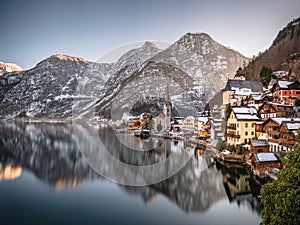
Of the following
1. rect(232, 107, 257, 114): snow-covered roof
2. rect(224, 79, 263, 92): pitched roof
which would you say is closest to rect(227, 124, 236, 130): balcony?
rect(232, 107, 257, 114): snow-covered roof

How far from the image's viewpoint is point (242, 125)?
20906 mm

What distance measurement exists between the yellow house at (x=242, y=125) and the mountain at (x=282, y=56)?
95.1 ft

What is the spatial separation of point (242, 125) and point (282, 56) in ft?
130

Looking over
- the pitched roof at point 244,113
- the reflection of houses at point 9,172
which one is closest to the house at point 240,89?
the pitched roof at point 244,113

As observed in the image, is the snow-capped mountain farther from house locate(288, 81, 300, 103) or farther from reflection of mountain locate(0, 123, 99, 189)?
reflection of mountain locate(0, 123, 99, 189)

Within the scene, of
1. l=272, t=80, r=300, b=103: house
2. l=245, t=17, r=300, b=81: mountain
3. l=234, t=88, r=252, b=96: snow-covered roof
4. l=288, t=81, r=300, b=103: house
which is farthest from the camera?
l=245, t=17, r=300, b=81: mountain

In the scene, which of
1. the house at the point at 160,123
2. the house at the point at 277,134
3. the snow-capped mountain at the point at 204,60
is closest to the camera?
the house at the point at 277,134

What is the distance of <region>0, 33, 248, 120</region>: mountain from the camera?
3231 inches

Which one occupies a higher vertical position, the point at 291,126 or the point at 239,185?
the point at 291,126

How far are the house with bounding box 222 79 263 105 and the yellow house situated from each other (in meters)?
12.7

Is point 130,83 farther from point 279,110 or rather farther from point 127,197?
point 127,197

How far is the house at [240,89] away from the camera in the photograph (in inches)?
1340

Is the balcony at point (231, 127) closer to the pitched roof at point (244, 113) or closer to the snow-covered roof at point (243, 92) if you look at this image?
the pitched roof at point (244, 113)

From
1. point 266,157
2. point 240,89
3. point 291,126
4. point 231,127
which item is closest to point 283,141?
point 291,126
